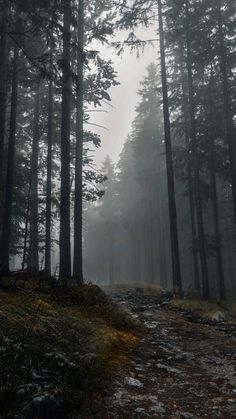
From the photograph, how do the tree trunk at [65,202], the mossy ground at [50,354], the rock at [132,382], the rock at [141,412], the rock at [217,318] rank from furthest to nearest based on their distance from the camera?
the tree trunk at [65,202] < the rock at [217,318] < the rock at [132,382] < the rock at [141,412] < the mossy ground at [50,354]

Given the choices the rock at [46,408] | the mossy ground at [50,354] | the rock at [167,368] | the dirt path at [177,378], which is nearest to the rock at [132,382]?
the dirt path at [177,378]

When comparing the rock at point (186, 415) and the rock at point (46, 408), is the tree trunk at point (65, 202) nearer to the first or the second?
the rock at point (186, 415)

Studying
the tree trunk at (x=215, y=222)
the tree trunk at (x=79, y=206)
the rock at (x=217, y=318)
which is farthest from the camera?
the tree trunk at (x=215, y=222)

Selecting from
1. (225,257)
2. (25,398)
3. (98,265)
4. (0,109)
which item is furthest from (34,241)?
(98,265)

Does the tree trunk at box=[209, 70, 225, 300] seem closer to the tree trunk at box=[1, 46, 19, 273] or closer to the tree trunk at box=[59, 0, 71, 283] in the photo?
the tree trunk at box=[59, 0, 71, 283]

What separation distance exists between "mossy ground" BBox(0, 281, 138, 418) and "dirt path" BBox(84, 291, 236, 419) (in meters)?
0.28

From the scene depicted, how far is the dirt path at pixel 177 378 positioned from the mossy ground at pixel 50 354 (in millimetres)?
280

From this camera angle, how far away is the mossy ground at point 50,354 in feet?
12.6

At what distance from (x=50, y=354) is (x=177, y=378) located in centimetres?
212

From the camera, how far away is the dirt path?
14.3 ft

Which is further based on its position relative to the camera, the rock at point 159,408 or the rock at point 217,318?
the rock at point 217,318

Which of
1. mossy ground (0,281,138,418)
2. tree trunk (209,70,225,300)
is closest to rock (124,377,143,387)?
mossy ground (0,281,138,418)

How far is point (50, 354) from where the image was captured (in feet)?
14.9

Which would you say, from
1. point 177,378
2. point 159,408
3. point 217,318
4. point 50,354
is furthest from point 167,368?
point 217,318
